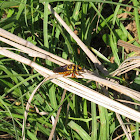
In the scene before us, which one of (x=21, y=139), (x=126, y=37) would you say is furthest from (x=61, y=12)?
(x=21, y=139)

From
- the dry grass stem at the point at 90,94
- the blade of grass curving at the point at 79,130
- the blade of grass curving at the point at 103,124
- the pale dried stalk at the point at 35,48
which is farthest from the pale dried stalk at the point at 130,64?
the blade of grass curving at the point at 79,130

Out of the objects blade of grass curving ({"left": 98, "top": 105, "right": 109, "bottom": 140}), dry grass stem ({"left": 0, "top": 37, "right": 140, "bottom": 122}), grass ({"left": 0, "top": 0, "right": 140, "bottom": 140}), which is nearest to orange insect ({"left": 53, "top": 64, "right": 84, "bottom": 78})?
dry grass stem ({"left": 0, "top": 37, "right": 140, "bottom": 122})

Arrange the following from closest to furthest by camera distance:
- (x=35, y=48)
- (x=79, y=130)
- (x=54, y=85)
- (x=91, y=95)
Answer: (x=91, y=95) → (x=35, y=48) → (x=79, y=130) → (x=54, y=85)

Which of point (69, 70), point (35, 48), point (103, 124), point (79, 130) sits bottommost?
point (79, 130)

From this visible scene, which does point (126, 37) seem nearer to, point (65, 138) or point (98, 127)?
point (98, 127)

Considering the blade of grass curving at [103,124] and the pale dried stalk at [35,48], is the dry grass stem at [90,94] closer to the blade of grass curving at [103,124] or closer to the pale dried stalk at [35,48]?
the pale dried stalk at [35,48]

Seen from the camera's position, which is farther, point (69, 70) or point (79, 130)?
point (79, 130)

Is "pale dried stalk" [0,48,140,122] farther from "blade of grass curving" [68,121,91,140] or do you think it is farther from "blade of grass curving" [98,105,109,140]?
"blade of grass curving" [68,121,91,140]

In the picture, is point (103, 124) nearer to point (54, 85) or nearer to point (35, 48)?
point (54, 85)

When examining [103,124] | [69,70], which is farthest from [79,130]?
[69,70]

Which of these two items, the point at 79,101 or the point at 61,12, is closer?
the point at 79,101

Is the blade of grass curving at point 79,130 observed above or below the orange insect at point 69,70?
below
